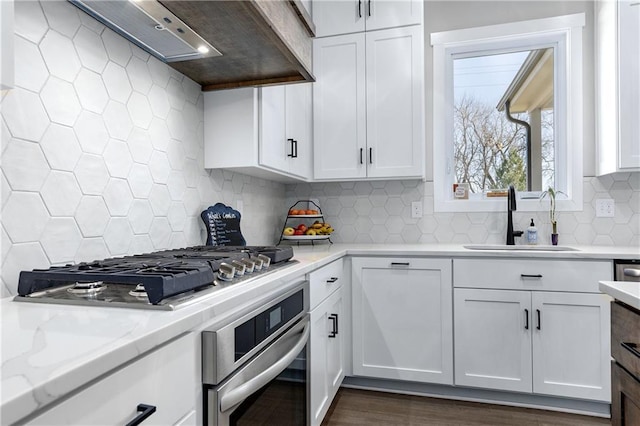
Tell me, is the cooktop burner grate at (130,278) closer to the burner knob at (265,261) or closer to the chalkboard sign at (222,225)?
the burner knob at (265,261)

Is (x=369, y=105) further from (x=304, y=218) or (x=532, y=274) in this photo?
(x=532, y=274)

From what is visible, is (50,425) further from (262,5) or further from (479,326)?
(479,326)

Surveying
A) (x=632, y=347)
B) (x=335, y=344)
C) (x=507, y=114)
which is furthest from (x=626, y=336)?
(x=507, y=114)

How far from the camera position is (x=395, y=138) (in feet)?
8.43

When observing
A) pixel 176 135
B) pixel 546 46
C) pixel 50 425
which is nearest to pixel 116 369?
pixel 50 425

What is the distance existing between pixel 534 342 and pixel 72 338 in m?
2.19

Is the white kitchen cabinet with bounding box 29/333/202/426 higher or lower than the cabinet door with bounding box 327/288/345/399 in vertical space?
higher

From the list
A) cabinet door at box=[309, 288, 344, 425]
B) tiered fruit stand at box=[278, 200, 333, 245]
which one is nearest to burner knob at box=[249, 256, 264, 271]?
cabinet door at box=[309, 288, 344, 425]

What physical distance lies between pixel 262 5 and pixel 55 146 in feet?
2.65

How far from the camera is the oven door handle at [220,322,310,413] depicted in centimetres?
93

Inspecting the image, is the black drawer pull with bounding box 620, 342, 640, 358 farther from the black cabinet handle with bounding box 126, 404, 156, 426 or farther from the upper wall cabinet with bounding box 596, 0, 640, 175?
the upper wall cabinet with bounding box 596, 0, 640, 175

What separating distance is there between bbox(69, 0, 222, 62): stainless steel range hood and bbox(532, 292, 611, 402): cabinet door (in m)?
2.06

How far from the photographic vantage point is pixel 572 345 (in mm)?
2084

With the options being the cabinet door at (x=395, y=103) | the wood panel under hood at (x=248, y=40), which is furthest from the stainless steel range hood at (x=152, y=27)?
the cabinet door at (x=395, y=103)
